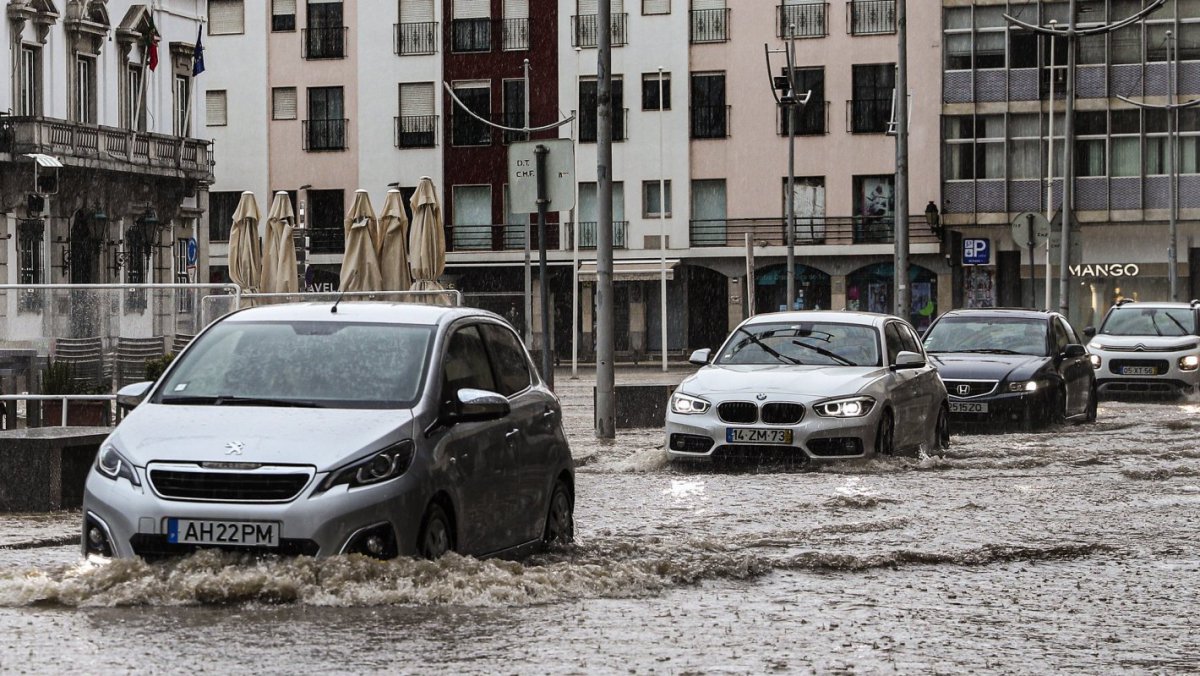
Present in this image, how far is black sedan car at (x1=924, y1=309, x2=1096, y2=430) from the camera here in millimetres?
25312

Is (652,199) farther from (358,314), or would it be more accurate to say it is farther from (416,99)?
(358,314)

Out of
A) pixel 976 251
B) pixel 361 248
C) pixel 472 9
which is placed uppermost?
pixel 472 9

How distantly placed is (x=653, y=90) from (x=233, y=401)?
5807 cm

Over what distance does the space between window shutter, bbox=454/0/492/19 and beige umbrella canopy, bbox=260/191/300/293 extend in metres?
33.6

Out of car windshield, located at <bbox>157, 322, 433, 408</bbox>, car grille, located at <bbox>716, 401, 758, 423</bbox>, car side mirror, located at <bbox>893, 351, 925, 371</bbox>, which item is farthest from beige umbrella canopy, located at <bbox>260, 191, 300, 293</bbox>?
car windshield, located at <bbox>157, 322, 433, 408</bbox>

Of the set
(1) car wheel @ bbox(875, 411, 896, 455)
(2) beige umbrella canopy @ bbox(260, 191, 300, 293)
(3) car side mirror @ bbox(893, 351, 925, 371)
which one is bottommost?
(1) car wheel @ bbox(875, 411, 896, 455)

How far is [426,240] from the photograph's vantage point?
117 feet

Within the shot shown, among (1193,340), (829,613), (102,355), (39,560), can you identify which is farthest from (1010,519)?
(1193,340)

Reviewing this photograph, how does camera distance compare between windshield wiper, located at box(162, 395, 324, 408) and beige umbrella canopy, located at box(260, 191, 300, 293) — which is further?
beige umbrella canopy, located at box(260, 191, 300, 293)

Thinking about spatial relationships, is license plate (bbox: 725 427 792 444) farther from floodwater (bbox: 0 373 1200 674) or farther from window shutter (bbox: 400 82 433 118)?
window shutter (bbox: 400 82 433 118)

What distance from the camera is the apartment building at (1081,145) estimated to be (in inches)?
2557

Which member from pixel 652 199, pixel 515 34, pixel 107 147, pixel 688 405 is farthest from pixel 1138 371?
pixel 515 34

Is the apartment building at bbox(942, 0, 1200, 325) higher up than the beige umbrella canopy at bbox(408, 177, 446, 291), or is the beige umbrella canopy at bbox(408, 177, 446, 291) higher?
the apartment building at bbox(942, 0, 1200, 325)

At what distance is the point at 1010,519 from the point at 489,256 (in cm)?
5447
